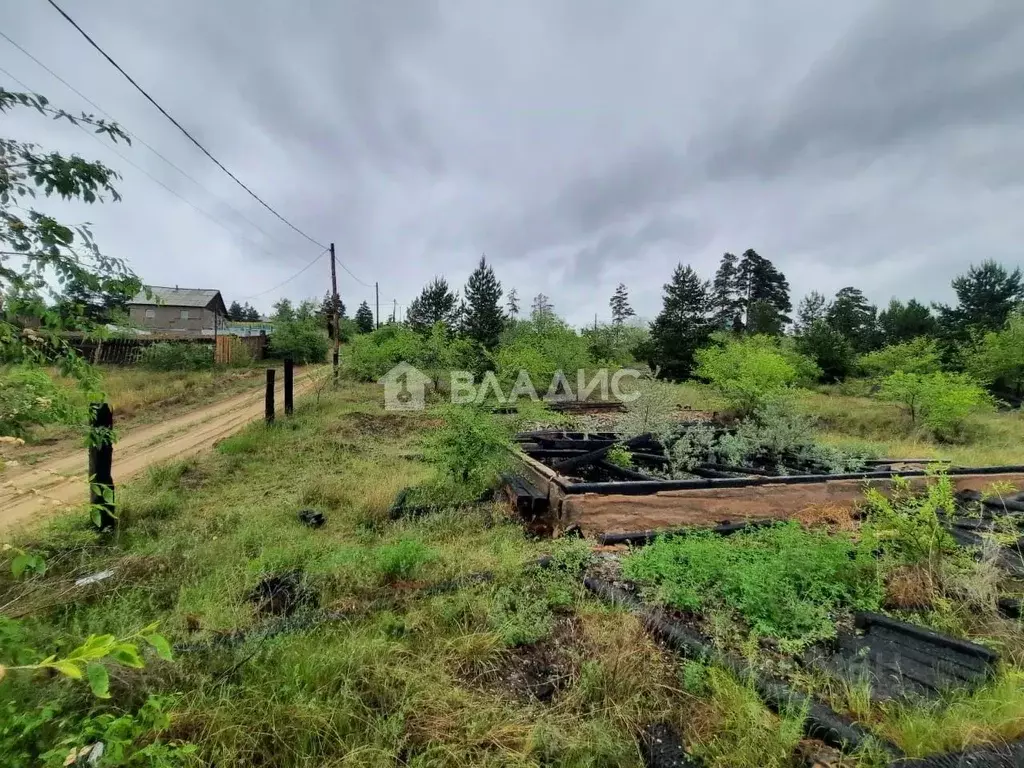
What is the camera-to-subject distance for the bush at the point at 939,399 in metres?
11.0

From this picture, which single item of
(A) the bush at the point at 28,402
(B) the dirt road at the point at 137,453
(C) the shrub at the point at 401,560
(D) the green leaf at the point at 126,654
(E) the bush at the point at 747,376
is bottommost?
(C) the shrub at the point at 401,560

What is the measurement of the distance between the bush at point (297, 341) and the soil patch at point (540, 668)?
24071mm

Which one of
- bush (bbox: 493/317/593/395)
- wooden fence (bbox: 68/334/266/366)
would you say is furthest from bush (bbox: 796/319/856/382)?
wooden fence (bbox: 68/334/266/366)

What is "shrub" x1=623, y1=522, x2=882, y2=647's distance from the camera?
2848 millimetres

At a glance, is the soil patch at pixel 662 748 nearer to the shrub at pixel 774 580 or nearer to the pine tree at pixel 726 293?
the shrub at pixel 774 580

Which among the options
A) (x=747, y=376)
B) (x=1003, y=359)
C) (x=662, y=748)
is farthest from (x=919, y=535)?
(x=1003, y=359)

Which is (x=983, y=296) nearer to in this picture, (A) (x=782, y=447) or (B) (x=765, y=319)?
(B) (x=765, y=319)

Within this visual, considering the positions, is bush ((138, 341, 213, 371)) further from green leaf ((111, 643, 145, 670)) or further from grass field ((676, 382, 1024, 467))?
green leaf ((111, 643, 145, 670))

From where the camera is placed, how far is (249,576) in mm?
3248

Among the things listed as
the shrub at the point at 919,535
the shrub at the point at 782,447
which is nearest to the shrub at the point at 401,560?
the shrub at the point at 919,535

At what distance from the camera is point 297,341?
24.0 m

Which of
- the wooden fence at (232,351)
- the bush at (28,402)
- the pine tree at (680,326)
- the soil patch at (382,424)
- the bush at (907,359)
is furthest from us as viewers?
the pine tree at (680,326)

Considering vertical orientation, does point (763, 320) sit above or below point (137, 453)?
above

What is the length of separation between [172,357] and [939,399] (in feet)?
78.5
